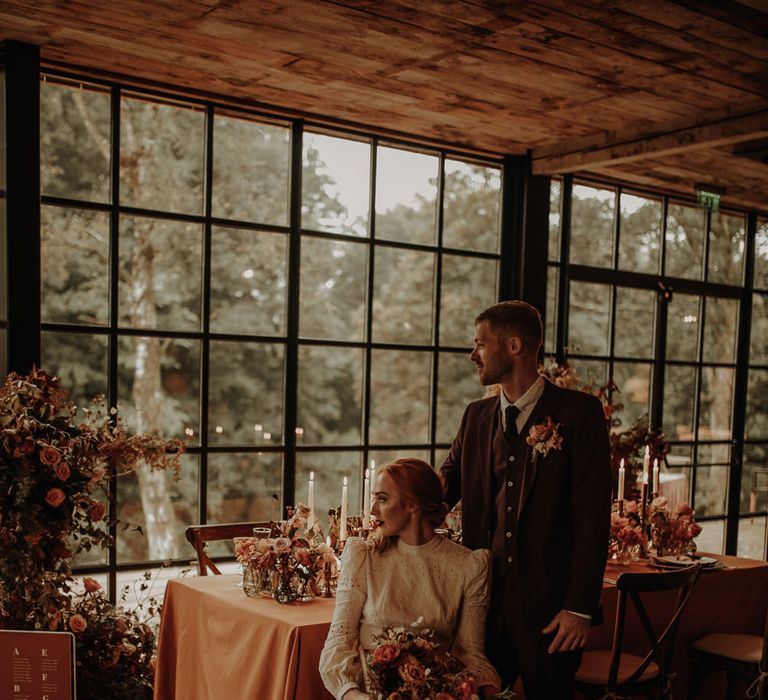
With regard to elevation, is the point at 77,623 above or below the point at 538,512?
below

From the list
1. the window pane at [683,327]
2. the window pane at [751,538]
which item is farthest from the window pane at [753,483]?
the window pane at [683,327]

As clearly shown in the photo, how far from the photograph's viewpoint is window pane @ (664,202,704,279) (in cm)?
680

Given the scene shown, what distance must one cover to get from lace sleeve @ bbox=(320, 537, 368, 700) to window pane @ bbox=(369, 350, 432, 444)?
8.86ft

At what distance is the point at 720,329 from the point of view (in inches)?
284

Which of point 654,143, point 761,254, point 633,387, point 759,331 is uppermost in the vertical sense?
point 654,143

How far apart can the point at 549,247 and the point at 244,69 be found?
251cm

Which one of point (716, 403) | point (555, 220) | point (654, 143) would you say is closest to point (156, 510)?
point (555, 220)

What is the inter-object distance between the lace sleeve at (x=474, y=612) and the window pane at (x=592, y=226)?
383 centimetres

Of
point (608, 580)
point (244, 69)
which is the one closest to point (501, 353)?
point (608, 580)

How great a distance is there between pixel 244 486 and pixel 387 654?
107 inches

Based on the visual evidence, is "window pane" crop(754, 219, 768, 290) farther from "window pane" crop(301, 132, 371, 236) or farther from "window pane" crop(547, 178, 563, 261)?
"window pane" crop(301, 132, 371, 236)

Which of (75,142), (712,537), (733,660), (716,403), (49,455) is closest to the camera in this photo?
(49,455)

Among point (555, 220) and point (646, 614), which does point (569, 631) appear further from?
point (555, 220)

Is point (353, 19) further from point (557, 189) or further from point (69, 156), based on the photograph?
point (557, 189)
